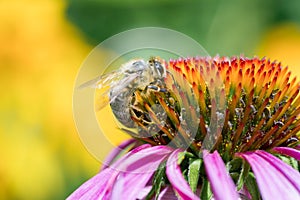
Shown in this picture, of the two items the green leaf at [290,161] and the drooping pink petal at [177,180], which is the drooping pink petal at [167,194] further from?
the green leaf at [290,161]

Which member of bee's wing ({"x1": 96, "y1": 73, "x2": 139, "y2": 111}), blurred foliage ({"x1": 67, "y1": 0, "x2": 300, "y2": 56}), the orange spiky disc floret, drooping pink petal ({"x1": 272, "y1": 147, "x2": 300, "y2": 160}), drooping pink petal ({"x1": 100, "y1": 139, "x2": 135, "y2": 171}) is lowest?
drooping pink petal ({"x1": 272, "y1": 147, "x2": 300, "y2": 160})

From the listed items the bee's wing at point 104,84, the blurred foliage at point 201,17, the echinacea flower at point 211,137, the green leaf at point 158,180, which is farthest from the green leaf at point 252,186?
the blurred foliage at point 201,17

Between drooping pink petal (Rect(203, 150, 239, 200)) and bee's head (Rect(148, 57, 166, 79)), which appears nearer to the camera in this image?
drooping pink petal (Rect(203, 150, 239, 200))

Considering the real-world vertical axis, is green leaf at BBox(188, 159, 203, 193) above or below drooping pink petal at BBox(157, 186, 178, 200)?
above

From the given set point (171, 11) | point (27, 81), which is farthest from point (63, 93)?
point (171, 11)

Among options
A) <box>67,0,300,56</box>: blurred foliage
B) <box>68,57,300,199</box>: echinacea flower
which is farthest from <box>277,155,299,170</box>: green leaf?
<box>67,0,300,56</box>: blurred foliage

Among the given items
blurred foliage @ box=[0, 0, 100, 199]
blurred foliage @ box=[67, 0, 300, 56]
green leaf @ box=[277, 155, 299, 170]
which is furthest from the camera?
blurred foliage @ box=[67, 0, 300, 56]

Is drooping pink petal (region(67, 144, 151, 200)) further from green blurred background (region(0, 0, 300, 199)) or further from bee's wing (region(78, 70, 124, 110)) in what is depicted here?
green blurred background (region(0, 0, 300, 199))
